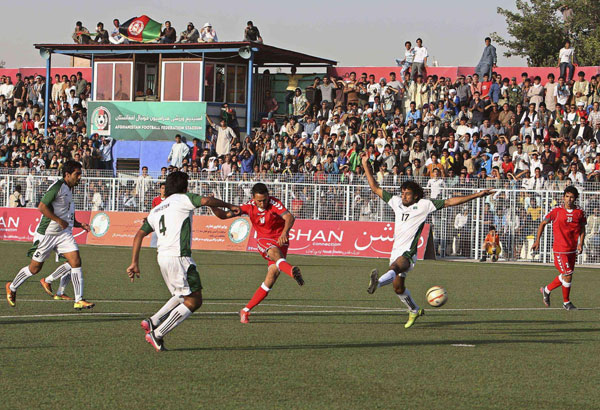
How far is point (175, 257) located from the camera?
911cm

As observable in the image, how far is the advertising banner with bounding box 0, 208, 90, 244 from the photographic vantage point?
100 ft

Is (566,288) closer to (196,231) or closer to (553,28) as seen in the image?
(196,231)

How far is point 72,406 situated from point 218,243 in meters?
21.9

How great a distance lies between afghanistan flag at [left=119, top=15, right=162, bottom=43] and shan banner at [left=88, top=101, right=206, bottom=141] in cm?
258

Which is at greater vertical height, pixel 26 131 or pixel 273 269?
pixel 26 131

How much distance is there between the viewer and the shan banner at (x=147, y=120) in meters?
37.7

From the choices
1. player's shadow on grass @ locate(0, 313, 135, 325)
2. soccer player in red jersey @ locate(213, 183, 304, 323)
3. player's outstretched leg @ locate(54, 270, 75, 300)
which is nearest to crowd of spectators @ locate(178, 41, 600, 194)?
player's outstretched leg @ locate(54, 270, 75, 300)

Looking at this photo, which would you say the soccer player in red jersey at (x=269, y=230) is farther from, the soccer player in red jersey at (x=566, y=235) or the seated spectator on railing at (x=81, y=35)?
the seated spectator on railing at (x=81, y=35)

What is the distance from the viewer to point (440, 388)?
25.1 ft

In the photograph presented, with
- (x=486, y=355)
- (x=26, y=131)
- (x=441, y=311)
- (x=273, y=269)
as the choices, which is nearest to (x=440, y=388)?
(x=486, y=355)

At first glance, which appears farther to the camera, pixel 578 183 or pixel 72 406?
pixel 578 183

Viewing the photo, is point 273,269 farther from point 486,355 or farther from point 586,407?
point 586,407

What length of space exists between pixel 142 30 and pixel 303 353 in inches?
1229

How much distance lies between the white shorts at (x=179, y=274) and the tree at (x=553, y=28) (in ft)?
141
